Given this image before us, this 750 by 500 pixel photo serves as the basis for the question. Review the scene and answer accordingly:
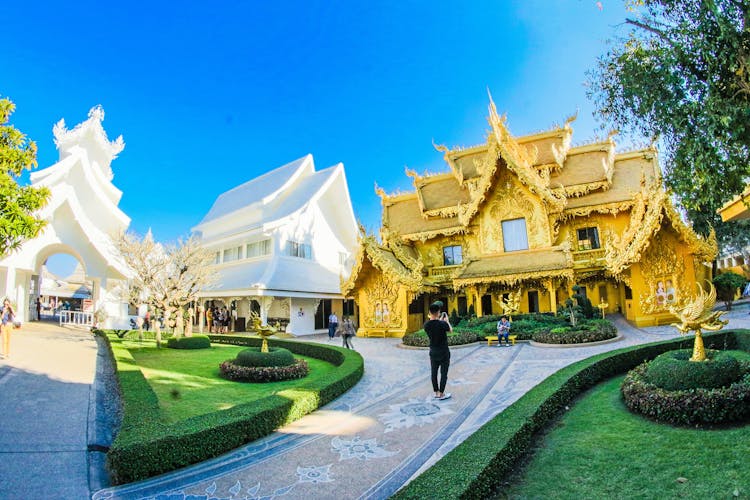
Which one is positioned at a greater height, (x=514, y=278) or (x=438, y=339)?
(x=514, y=278)

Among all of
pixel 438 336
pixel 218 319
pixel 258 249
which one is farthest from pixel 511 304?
pixel 218 319

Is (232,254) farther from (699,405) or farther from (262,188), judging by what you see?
(699,405)

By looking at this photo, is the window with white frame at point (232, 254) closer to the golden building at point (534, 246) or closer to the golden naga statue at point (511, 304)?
the golden building at point (534, 246)

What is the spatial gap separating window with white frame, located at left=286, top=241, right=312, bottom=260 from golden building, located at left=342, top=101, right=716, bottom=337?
5244mm

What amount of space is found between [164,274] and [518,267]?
14.1 meters

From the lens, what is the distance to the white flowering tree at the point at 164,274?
14.9 meters

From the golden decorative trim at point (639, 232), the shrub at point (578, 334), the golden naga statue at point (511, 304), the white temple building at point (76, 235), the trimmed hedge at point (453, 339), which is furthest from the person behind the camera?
the white temple building at point (76, 235)

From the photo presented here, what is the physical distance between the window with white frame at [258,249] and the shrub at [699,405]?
67.2 feet

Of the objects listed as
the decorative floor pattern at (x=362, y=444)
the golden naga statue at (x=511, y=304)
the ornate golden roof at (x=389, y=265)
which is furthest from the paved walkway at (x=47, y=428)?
the golden naga statue at (x=511, y=304)

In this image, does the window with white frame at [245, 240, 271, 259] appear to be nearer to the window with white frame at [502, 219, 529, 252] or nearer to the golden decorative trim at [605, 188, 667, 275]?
the window with white frame at [502, 219, 529, 252]

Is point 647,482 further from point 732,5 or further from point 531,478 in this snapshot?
point 732,5

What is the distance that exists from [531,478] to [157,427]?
13.5 feet

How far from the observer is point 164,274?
15.1 metres

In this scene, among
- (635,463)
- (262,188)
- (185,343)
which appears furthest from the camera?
(262,188)
